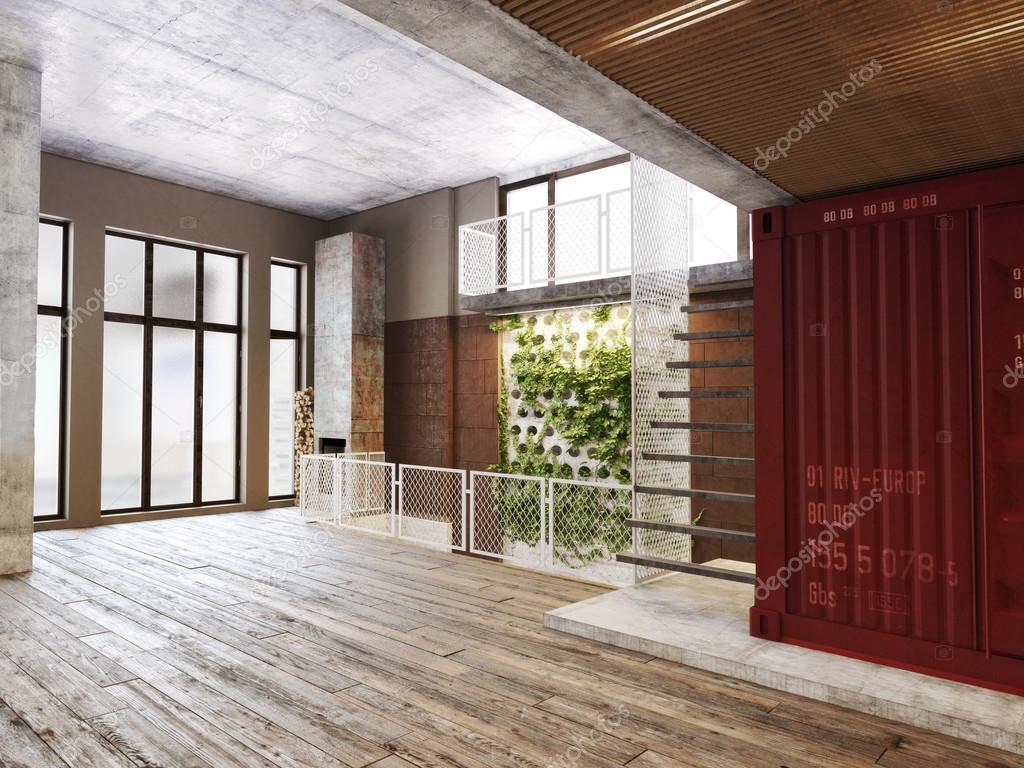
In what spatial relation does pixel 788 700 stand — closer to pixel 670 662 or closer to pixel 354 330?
pixel 670 662

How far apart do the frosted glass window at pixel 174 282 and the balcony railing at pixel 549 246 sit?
12.4 feet

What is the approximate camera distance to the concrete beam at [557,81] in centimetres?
233

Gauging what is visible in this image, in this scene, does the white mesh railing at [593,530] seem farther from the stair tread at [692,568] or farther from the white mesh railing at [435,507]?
the stair tread at [692,568]

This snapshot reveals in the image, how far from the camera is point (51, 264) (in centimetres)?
846

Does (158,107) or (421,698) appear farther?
(158,107)

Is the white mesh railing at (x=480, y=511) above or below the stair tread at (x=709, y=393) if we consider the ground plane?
below

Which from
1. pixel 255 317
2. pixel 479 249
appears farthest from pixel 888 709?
pixel 255 317

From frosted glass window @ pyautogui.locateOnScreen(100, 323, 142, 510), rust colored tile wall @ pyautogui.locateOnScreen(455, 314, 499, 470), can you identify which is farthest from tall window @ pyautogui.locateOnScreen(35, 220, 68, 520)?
rust colored tile wall @ pyautogui.locateOnScreen(455, 314, 499, 470)

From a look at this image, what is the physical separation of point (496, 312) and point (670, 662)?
5.67 m

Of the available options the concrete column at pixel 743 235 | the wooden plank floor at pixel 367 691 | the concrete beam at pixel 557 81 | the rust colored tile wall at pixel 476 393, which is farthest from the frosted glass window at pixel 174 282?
the concrete beam at pixel 557 81

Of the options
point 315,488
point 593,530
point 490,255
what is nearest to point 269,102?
point 490,255

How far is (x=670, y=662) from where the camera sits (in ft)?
12.4

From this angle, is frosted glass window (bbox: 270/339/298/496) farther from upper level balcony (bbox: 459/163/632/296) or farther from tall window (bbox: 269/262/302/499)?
upper level balcony (bbox: 459/163/632/296)

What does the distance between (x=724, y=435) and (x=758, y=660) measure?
10.4 feet
